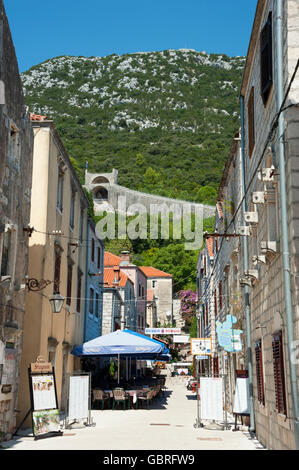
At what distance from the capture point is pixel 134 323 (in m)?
39.4

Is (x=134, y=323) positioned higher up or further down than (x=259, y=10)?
further down

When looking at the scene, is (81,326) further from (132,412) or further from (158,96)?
(158,96)

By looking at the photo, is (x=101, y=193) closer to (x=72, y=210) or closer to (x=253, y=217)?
(x=72, y=210)

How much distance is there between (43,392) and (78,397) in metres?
1.88

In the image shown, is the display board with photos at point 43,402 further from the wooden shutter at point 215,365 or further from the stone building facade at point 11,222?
the wooden shutter at point 215,365

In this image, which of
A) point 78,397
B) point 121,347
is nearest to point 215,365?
point 121,347

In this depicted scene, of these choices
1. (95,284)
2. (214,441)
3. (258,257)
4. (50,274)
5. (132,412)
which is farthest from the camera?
(95,284)

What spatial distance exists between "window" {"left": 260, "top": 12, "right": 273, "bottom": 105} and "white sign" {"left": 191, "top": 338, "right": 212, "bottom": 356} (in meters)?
13.3

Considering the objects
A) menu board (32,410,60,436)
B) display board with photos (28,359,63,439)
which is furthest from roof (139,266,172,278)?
menu board (32,410,60,436)

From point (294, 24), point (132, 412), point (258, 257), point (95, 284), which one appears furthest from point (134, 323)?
point (294, 24)

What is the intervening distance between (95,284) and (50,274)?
370 inches

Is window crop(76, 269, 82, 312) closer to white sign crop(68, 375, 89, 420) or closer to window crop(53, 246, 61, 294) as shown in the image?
window crop(53, 246, 61, 294)

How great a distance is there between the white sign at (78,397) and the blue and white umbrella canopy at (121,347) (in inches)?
147

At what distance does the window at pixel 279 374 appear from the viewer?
8.12 meters
